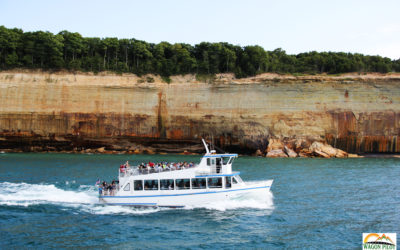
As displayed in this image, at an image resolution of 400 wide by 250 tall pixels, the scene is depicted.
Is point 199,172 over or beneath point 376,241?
over

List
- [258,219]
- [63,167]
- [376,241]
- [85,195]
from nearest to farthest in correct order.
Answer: [376,241] → [258,219] → [85,195] → [63,167]

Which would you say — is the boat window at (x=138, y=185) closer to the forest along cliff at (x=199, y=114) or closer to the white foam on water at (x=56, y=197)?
the white foam on water at (x=56, y=197)

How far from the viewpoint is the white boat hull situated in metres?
22.9

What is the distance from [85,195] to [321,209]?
15.4 metres

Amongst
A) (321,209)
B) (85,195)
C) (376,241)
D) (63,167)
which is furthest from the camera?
(63,167)

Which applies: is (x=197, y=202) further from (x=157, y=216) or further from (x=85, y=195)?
(x=85, y=195)

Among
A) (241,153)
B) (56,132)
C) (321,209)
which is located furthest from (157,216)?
(56,132)

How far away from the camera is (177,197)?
74.9 feet

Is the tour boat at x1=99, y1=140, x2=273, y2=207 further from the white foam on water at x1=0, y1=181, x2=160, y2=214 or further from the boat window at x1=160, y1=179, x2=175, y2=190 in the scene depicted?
the white foam on water at x1=0, y1=181, x2=160, y2=214

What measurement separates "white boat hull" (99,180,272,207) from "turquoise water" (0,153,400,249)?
473 millimetres

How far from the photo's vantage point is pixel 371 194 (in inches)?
1037

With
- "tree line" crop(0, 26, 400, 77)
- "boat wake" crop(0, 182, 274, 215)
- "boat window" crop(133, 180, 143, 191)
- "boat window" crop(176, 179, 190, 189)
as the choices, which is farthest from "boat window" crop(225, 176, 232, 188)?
"tree line" crop(0, 26, 400, 77)

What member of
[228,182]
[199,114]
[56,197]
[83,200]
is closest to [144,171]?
[83,200]

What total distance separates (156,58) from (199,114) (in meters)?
15.0
